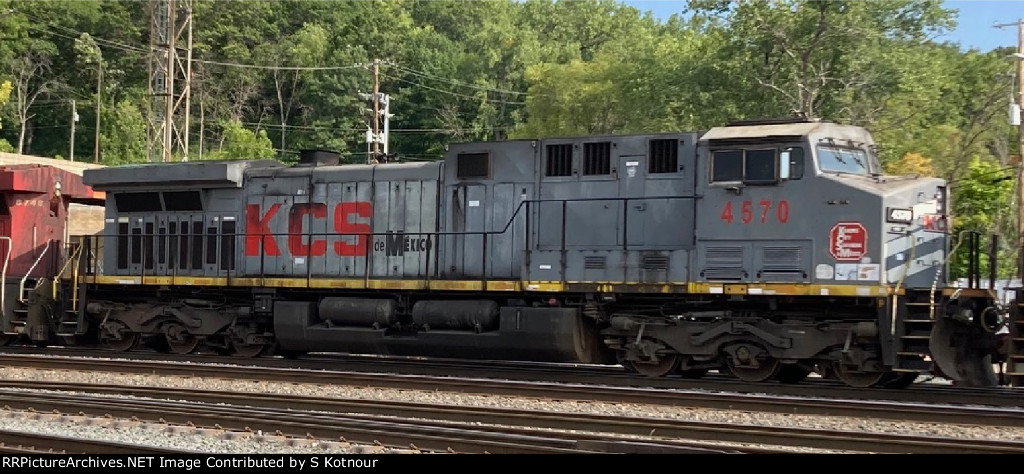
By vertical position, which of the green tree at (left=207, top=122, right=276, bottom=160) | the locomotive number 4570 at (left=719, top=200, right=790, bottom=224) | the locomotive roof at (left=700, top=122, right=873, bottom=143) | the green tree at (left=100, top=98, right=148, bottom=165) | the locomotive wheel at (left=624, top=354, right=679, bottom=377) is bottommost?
the locomotive wheel at (left=624, top=354, right=679, bottom=377)

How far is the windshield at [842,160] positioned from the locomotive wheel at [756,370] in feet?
7.85

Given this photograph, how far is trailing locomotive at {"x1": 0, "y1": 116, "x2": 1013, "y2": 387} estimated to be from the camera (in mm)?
12312

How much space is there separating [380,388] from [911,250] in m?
6.39

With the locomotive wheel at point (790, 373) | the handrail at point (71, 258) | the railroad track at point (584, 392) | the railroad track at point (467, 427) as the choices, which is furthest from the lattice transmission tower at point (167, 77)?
the locomotive wheel at point (790, 373)

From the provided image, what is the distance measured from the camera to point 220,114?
69.9 metres

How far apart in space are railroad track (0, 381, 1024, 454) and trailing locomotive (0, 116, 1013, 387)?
11.6ft

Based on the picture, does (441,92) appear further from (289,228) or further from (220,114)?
(289,228)

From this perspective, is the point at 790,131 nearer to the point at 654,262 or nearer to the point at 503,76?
the point at 654,262

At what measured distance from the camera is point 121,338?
57.8 feet

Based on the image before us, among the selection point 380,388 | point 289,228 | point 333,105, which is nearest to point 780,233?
point 380,388

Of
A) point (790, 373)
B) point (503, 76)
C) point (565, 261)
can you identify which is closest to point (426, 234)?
point (565, 261)

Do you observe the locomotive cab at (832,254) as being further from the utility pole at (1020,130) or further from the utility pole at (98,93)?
the utility pole at (98,93)

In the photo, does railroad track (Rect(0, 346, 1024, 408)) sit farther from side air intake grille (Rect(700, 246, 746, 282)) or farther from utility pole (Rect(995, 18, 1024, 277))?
utility pole (Rect(995, 18, 1024, 277))

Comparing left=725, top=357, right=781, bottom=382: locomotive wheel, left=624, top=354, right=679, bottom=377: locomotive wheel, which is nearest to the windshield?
→ left=725, top=357, right=781, bottom=382: locomotive wheel
